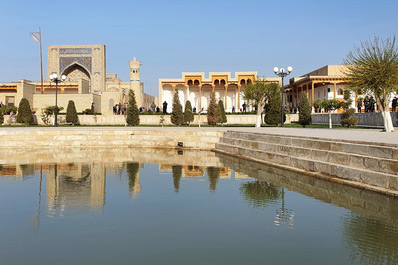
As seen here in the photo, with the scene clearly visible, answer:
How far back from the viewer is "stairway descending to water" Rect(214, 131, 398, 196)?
275 inches

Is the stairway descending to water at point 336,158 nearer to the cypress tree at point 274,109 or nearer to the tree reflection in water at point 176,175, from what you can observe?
the tree reflection in water at point 176,175

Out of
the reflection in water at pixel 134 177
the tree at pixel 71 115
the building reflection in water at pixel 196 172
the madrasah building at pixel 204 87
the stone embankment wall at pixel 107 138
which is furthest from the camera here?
the madrasah building at pixel 204 87

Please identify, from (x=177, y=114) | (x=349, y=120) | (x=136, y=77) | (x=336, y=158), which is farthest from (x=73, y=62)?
(x=336, y=158)

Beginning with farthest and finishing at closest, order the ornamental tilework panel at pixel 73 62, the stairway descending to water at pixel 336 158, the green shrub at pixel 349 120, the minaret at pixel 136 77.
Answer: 1. the ornamental tilework panel at pixel 73 62
2. the minaret at pixel 136 77
3. the green shrub at pixel 349 120
4. the stairway descending to water at pixel 336 158

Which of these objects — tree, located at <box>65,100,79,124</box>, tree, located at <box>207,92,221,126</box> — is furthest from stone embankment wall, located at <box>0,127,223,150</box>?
tree, located at <box>65,100,79,124</box>

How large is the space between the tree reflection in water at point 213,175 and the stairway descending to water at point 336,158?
5.84 ft

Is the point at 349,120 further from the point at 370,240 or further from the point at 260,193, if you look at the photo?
the point at 370,240

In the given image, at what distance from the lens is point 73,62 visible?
4719cm

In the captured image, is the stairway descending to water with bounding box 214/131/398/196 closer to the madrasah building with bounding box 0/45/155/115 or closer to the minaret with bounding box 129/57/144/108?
the madrasah building with bounding box 0/45/155/115

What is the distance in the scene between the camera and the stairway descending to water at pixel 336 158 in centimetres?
699

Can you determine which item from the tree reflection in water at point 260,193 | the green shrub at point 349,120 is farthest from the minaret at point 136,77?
the tree reflection in water at point 260,193

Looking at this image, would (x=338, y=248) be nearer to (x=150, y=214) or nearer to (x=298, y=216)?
(x=298, y=216)

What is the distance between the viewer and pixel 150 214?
241 inches

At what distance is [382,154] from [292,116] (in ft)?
75.8
